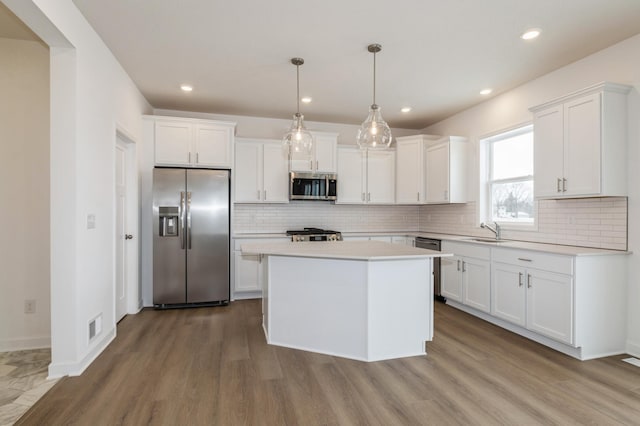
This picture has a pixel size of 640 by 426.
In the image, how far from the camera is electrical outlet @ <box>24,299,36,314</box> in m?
3.03

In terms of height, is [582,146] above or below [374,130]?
below

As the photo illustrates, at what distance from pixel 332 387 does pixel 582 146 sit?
9.74ft

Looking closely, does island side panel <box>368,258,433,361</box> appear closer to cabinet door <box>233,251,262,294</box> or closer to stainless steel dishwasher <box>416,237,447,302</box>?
stainless steel dishwasher <box>416,237,447,302</box>

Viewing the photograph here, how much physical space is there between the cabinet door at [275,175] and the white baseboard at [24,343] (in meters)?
2.98

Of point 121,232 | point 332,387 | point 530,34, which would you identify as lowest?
point 332,387

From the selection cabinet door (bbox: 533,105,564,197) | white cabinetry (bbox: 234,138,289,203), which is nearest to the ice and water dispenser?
white cabinetry (bbox: 234,138,289,203)

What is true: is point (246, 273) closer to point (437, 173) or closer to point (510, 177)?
point (437, 173)

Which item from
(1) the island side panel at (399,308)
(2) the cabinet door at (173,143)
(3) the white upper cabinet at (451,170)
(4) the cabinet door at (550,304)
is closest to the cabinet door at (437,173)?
(3) the white upper cabinet at (451,170)

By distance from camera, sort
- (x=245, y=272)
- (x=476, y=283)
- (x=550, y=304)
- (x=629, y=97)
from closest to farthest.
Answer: (x=629, y=97) < (x=550, y=304) < (x=476, y=283) < (x=245, y=272)

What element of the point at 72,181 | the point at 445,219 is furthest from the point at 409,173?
the point at 72,181

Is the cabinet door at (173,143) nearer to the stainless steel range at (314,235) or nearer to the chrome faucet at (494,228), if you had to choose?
the stainless steel range at (314,235)

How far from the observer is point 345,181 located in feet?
18.0

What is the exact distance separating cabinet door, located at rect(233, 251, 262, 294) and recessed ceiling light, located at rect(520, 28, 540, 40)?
393 centimetres

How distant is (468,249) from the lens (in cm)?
415
